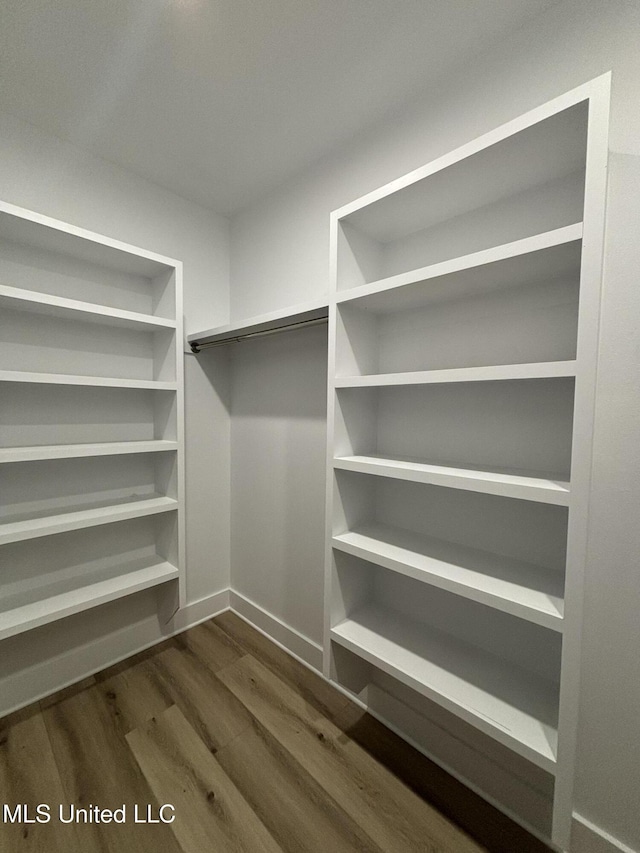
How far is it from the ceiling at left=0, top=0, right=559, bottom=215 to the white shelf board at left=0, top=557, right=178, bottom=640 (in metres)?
2.08

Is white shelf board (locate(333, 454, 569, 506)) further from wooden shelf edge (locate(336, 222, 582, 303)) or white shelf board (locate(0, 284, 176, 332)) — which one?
white shelf board (locate(0, 284, 176, 332))

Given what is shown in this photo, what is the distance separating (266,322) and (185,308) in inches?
29.4

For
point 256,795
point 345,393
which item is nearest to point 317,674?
point 256,795

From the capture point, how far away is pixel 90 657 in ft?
5.73

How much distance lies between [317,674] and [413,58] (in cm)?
266

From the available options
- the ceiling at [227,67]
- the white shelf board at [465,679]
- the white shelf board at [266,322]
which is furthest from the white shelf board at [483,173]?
the white shelf board at [465,679]

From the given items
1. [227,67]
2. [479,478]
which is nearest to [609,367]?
[479,478]

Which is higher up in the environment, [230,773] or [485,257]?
[485,257]

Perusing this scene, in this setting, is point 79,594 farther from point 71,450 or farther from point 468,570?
point 468,570

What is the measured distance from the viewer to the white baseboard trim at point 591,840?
0.98 meters

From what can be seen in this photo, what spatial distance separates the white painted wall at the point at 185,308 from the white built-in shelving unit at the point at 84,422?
20 cm

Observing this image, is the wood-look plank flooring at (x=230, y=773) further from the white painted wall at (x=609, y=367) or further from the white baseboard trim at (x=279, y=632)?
the white painted wall at (x=609, y=367)

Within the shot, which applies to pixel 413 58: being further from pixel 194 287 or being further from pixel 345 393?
pixel 194 287

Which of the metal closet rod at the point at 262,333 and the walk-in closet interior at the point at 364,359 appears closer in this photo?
the walk-in closet interior at the point at 364,359
